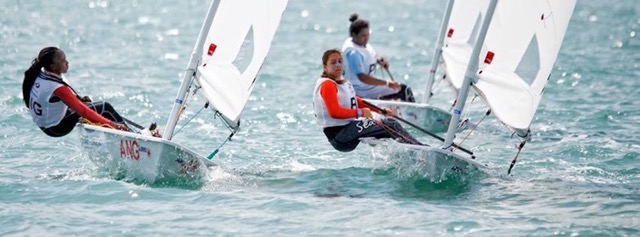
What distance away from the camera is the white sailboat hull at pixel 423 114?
1220 cm

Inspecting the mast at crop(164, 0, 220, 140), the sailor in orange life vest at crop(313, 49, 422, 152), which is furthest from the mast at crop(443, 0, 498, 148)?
the mast at crop(164, 0, 220, 140)

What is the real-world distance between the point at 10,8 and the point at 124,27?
4426 millimetres

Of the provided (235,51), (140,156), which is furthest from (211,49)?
(140,156)

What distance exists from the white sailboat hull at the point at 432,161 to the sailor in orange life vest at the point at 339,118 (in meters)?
0.14

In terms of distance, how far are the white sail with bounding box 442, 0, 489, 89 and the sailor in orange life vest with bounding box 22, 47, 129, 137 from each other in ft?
15.6

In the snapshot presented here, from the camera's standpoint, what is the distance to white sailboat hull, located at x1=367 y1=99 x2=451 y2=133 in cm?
1220

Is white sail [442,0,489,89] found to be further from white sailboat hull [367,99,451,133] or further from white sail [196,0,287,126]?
white sail [196,0,287,126]

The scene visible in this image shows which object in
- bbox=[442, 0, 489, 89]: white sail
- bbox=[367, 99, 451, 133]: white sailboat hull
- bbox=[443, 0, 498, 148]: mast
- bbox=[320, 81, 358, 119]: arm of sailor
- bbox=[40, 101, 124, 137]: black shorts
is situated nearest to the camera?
bbox=[443, 0, 498, 148]: mast

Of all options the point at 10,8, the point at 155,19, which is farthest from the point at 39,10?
the point at 155,19

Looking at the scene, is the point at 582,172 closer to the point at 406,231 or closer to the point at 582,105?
the point at 406,231

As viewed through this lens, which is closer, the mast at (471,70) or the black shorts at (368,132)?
the mast at (471,70)

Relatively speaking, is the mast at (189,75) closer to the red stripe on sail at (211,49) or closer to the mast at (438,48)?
the red stripe on sail at (211,49)

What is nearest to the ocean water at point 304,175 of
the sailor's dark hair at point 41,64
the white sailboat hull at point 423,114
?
the white sailboat hull at point 423,114

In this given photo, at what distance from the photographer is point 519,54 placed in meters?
9.13
